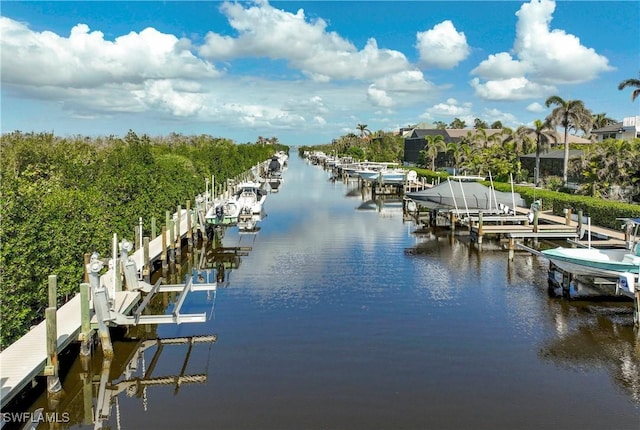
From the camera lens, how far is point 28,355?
13.3m

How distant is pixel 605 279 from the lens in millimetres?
20812

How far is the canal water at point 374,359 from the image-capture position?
1262 centimetres

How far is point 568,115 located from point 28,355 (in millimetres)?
51104

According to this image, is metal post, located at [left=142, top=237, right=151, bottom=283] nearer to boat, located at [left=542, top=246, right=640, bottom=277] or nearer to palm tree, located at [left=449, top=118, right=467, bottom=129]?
boat, located at [left=542, top=246, right=640, bottom=277]

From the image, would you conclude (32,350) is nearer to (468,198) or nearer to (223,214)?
(223,214)

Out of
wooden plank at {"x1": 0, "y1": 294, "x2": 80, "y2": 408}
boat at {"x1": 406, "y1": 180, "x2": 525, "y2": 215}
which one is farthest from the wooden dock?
boat at {"x1": 406, "y1": 180, "x2": 525, "y2": 215}

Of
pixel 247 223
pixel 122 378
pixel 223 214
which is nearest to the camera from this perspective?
pixel 122 378

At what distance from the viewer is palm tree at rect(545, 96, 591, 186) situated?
2073 inches

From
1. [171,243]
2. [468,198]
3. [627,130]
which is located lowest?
[171,243]

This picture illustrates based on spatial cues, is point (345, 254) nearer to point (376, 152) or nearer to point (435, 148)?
point (435, 148)

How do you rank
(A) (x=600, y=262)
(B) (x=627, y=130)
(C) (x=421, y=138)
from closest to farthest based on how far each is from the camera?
1. (A) (x=600, y=262)
2. (B) (x=627, y=130)
3. (C) (x=421, y=138)

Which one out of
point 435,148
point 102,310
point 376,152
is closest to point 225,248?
point 102,310

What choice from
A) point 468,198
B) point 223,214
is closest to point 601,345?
Result: point 223,214

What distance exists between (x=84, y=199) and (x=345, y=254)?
13.9 m
